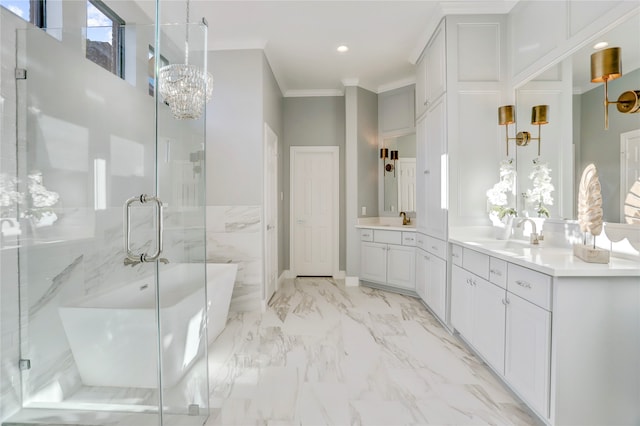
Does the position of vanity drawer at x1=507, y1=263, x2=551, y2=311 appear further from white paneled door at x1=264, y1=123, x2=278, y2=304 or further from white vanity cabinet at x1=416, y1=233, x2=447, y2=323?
white paneled door at x1=264, y1=123, x2=278, y2=304

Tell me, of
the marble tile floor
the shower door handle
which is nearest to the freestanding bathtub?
the shower door handle

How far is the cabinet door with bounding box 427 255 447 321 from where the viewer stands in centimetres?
304

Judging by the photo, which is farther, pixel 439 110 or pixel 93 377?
pixel 439 110

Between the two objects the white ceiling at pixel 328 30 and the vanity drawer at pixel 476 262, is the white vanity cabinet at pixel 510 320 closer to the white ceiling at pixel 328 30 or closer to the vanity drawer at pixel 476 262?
the vanity drawer at pixel 476 262

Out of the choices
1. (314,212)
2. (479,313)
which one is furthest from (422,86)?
(479,313)

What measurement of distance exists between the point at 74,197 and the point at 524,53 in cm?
356

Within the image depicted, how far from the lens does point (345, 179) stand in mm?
5070

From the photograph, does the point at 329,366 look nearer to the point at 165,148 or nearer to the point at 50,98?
the point at 165,148

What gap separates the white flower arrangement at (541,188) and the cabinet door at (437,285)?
3.01ft

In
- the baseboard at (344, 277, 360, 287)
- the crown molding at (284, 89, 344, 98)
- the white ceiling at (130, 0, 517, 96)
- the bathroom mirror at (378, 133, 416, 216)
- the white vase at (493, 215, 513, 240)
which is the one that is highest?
the white ceiling at (130, 0, 517, 96)

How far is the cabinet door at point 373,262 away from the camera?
4.35 meters

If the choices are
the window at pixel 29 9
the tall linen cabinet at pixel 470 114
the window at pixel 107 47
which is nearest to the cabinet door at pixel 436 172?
the tall linen cabinet at pixel 470 114

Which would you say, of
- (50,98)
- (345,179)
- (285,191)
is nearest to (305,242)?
(285,191)

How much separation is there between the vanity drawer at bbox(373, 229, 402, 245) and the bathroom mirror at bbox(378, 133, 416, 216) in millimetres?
559
